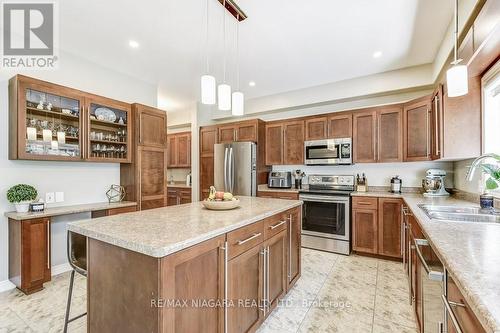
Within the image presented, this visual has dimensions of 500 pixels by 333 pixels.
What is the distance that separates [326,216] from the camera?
3.62 m

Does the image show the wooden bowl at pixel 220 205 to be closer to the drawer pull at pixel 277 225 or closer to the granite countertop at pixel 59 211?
the drawer pull at pixel 277 225

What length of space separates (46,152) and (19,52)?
120cm

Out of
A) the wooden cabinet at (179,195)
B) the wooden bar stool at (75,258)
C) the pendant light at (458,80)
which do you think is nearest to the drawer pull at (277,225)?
the wooden bar stool at (75,258)

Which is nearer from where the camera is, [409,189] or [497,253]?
[497,253]

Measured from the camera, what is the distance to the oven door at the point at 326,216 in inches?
137

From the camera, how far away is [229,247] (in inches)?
55.9

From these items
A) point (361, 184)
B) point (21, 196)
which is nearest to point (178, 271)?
point (21, 196)

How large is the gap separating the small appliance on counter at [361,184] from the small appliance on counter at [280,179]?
3.86ft

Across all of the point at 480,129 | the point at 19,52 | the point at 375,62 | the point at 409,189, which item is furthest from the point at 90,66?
the point at 409,189

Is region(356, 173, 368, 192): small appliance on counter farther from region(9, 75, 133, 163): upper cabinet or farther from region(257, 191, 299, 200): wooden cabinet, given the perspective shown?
region(9, 75, 133, 163): upper cabinet

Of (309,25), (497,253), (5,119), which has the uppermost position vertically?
(309,25)

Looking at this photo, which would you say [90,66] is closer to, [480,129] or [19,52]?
[19,52]

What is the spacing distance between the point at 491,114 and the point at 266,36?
2.46 metres

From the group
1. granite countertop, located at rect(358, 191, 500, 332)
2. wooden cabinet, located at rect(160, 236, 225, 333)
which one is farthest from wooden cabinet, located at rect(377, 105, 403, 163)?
wooden cabinet, located at rect(160, 236, 225, 333)
